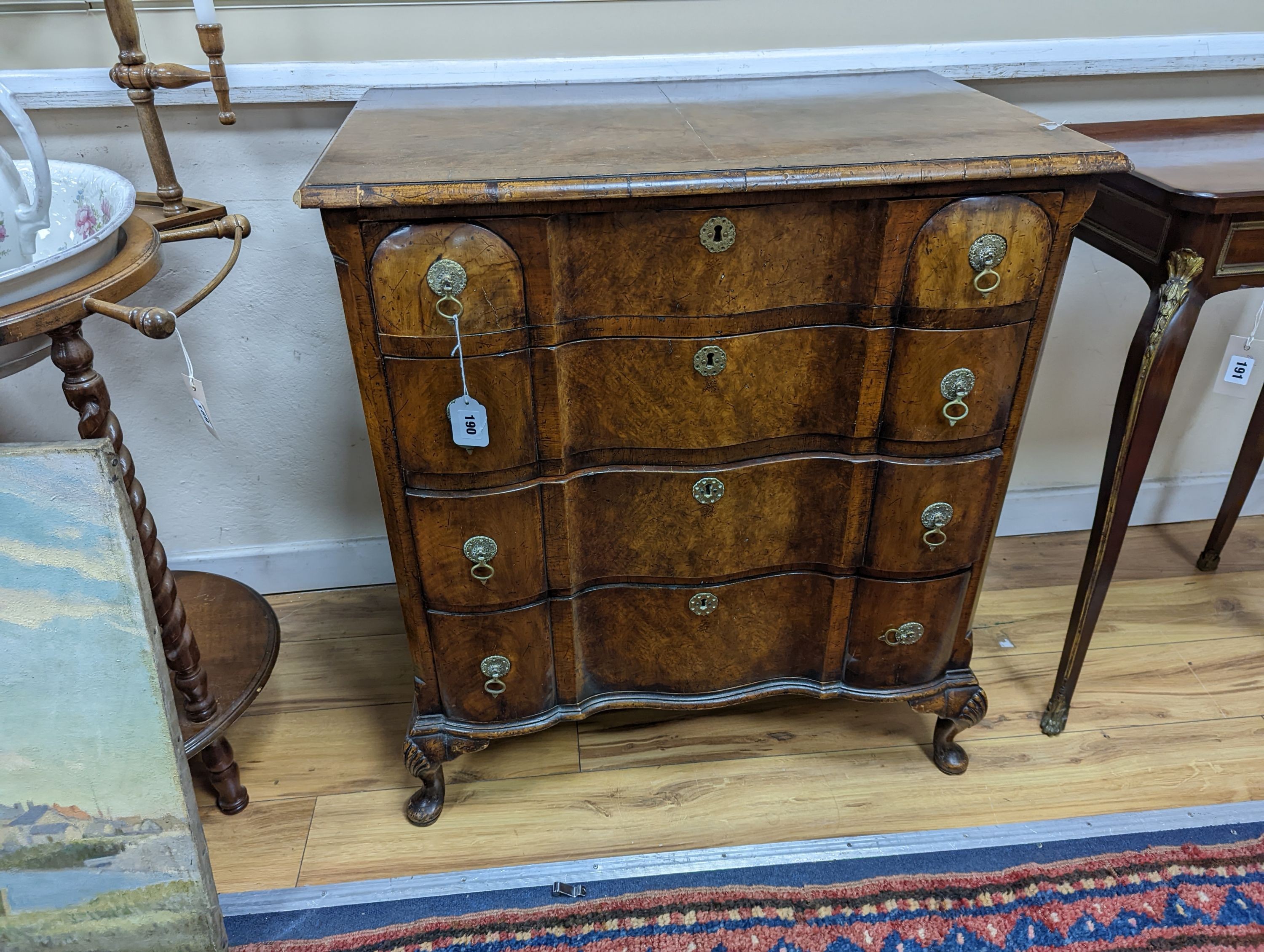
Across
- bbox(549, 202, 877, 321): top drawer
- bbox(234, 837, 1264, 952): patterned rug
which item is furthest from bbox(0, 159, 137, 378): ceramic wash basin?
bbox(234, 837, 1264, 952): patterned rug

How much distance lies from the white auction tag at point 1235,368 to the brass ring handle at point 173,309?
1.41 m

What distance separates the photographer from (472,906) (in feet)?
4.39

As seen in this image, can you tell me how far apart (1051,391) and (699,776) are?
1.12 meters

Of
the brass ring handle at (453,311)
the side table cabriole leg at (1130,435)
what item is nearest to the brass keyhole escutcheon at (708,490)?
the brass ring handle at (453,311)

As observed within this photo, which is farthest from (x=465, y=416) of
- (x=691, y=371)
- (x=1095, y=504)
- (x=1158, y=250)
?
(x=1095, y=504)

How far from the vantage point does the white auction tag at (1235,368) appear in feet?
4.37

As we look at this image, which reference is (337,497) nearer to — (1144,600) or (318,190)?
(318,190)

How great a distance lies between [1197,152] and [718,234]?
2.75 ft

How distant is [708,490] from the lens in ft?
4.05

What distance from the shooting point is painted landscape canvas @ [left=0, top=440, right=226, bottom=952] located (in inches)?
40.4

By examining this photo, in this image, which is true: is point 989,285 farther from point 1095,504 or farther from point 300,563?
point 300,563

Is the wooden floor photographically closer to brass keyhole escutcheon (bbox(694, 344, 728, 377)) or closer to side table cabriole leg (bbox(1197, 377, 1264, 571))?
side table cabriole leg (bbox(1197, 377, 1264, 571))

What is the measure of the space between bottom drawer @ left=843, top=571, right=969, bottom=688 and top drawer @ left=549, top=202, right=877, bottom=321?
1.54 ft

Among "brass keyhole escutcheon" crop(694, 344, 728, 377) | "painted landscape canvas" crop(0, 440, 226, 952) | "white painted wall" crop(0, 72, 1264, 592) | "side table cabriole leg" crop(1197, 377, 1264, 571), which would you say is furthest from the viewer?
"side table cabriole leg" crop(1197, 377, 1264, 571)
